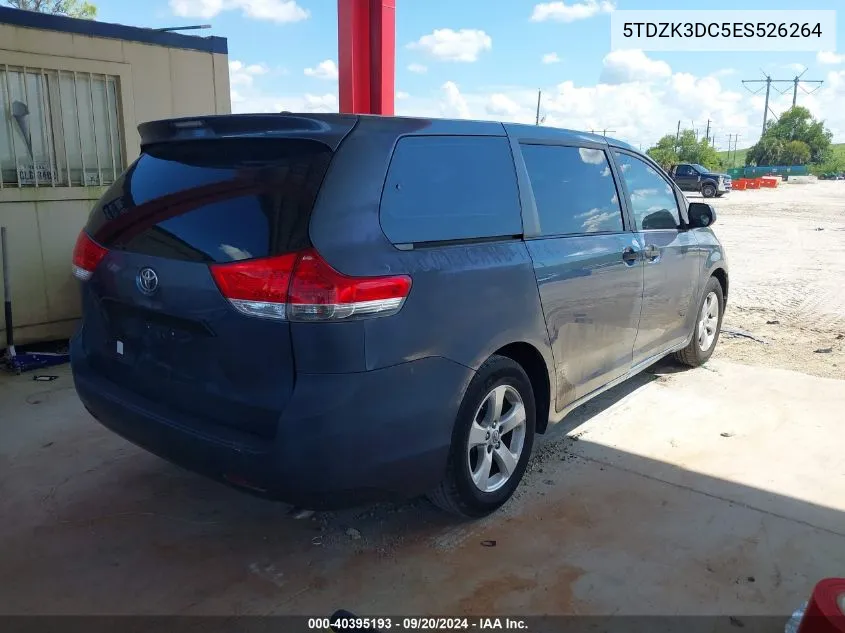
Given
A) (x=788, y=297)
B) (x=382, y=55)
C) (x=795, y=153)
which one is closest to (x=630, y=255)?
(x=382, y=55)

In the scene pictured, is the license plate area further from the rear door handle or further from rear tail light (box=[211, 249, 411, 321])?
the rear door handle

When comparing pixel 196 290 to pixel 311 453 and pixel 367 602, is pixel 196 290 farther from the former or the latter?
pixel 367 602

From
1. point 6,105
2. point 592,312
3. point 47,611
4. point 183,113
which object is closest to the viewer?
point 47,611

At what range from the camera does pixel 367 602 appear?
2.62m

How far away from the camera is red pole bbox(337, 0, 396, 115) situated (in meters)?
6.65

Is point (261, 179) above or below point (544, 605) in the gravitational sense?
above

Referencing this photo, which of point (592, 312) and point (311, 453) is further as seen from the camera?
point (592, 312)

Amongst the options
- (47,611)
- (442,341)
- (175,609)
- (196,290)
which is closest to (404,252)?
(442,341)

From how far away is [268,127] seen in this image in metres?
2.59

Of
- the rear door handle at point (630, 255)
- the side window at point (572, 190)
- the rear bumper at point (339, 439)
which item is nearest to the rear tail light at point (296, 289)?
the rear bumper at point (339, 439)

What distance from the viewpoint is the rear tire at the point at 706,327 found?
5.36 m

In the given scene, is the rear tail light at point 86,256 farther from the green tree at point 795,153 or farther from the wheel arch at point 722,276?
the green tree at point 795,153

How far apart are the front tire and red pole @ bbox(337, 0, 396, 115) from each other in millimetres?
4526

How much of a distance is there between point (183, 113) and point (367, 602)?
207 inches
